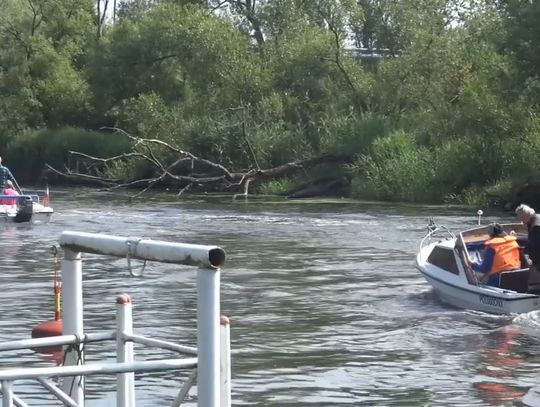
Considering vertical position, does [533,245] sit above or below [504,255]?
above

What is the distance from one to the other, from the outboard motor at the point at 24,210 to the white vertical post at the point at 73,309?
1017 inches

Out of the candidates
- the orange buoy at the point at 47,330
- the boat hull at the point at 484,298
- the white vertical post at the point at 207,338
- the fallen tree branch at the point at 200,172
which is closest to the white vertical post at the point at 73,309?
the white vertical post at the point at 207,338

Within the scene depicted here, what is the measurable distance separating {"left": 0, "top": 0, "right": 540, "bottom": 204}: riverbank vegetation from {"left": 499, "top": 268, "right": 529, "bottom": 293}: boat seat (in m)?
22.7

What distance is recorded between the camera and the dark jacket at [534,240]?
17.1 m

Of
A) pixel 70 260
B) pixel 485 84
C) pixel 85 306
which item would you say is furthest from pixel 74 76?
pixel 70 260

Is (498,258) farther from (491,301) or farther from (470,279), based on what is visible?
(491,301)

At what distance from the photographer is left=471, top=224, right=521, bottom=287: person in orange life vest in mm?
17953

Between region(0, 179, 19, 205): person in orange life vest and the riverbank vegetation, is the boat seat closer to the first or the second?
region(0, 179, 19, 205): person in orange life vest

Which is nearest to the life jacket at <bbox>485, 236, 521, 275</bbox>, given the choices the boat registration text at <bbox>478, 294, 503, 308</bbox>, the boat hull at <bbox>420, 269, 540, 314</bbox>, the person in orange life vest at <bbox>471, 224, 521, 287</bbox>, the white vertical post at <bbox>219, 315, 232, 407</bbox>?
the person in orange life vest at <bbox>471, 224, 521, 287</bbox>

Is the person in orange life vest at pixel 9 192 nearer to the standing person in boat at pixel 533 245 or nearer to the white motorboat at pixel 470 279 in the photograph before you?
the white motorboat at pixel 470 279

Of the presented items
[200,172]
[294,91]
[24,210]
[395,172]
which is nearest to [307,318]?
[24,210]

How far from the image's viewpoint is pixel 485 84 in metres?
43.7

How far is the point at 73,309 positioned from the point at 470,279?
40.7ft

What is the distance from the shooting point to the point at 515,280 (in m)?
17.8
